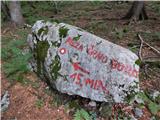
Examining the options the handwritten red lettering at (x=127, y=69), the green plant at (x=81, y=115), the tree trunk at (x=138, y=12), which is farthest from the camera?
the tree trunk at (x=138, y=12)

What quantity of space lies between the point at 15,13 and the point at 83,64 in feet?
18.7

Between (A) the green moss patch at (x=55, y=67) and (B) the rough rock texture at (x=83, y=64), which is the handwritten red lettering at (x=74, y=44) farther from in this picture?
(A) the green moss patch at (x=55, y=67)

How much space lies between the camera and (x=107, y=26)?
986cm

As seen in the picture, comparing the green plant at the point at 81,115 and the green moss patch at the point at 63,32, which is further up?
the green moss patch at the point at 63,32

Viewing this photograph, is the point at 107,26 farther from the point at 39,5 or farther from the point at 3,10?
the point at 39,5

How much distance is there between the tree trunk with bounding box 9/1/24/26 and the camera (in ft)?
34.5

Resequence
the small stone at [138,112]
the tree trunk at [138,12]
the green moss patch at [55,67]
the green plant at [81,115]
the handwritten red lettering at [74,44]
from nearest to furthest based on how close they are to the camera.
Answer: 1. the green plant at [81,115]
2. the small stone at [138,112]
3. the handwritten red lettering at [74,44]
4. the green moss patch at [55,67]
5. the tree trunk at [138,12]

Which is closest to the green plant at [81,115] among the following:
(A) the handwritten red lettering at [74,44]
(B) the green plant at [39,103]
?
(B) the green plant at [39,103]

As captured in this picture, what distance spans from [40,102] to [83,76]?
1.13 m

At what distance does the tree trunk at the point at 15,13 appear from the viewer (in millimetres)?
10516

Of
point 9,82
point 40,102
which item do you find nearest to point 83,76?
point 40,102

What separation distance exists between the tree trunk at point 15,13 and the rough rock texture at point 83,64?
14.0ft

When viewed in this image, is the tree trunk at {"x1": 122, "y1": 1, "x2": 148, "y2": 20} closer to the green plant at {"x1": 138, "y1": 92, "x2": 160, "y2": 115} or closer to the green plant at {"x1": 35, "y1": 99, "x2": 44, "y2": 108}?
A: the green plant at {"x1": 138, "y1": 92, "x2": 160, "y2": 115}

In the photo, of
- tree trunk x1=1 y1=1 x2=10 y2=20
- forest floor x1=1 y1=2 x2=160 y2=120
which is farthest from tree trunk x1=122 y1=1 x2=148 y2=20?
tree trunk x1=1 y1=1 x2=10 y2=20
